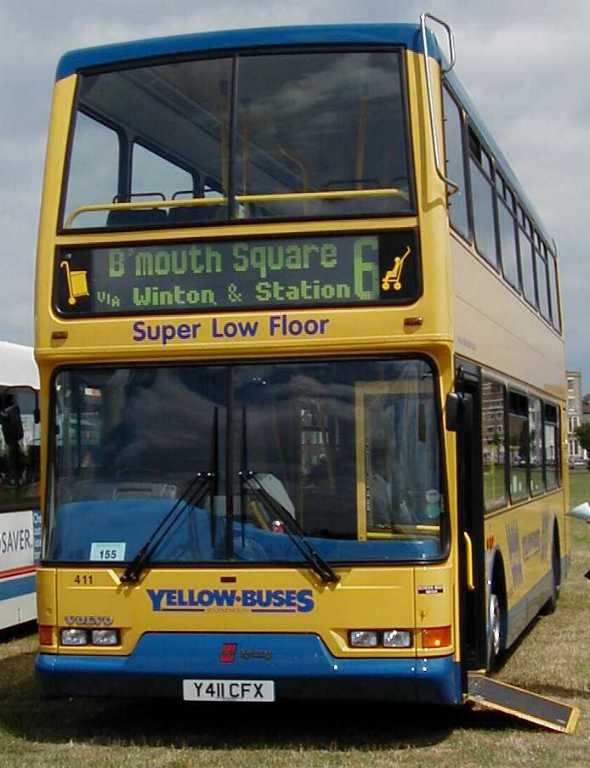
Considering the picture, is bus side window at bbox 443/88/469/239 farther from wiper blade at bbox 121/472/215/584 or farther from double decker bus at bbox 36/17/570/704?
wiper blade at bbox 121/472/215/584

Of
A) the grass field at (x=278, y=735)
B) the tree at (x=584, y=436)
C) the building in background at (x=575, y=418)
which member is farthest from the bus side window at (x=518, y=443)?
the tree at (x=584, y=436)

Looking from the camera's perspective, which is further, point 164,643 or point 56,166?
point 56,166

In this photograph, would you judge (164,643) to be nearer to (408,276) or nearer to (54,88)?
(408,276)

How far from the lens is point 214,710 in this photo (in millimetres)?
10688

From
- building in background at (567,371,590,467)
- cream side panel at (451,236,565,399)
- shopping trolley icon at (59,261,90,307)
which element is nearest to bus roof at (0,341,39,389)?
cream side panel at (451,236,565,399)

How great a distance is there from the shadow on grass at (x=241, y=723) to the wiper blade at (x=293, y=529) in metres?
1.20

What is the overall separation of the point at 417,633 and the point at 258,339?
2.09 m

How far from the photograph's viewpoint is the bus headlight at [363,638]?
353 inches

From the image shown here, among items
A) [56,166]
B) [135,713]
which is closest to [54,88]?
[56,166]

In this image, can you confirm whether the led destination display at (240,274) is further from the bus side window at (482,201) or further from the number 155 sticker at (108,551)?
the bus side window at (482,201)

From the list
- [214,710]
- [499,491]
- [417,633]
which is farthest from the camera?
[499,491]

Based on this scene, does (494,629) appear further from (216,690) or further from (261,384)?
(261,384)

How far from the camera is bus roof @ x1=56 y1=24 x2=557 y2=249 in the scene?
374 inches

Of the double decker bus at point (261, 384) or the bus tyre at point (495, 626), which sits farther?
the bus tyre at point (495, 626)
